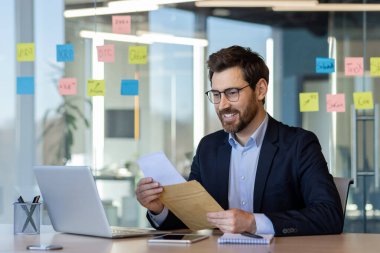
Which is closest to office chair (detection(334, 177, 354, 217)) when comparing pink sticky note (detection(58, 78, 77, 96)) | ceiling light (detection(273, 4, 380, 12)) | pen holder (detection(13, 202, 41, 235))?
pen holder (detection(13, 202, 41, 235))

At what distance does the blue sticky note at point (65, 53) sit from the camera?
569 centimetres

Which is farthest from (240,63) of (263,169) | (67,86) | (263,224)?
(67,86)

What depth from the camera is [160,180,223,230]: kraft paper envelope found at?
8.82 feet

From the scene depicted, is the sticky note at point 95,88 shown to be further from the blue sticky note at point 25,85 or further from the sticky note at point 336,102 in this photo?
the sticky note at point 336,102

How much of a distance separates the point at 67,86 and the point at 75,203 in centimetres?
296

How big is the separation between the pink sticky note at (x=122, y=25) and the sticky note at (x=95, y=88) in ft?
1.12

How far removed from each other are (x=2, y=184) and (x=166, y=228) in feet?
10.1

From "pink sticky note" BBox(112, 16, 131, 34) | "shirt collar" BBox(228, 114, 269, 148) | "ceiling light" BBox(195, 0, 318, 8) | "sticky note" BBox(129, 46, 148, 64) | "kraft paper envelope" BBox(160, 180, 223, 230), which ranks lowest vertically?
"kraft paper envelope" BBox(160, 180, 223, 230)

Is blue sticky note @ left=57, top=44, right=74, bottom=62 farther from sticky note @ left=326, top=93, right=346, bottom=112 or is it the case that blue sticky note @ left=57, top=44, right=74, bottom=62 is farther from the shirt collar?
the shirt collar

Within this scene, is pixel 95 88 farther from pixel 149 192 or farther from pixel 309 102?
pixel 149 192

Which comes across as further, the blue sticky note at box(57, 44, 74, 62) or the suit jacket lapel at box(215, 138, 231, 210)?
the blue sticky note at box(57, 44, 74, 62)

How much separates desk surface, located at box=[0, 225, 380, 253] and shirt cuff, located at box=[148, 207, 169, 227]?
0.80 ft

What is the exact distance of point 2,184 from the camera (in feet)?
19.4

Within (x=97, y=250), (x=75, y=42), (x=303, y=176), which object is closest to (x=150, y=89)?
(x=75, y=42)
